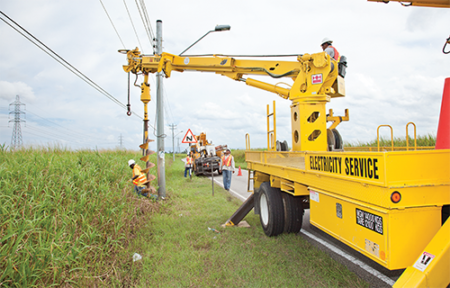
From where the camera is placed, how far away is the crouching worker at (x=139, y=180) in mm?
8277

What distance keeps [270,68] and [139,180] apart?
16.7 feet

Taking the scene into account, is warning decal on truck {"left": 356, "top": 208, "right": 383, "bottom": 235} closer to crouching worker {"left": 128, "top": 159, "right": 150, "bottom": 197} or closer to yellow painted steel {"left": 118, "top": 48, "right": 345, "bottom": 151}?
yellow painted steel {"left": 118, "top": 48, "right": 345, "bottom": 151}

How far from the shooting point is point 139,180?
838cm

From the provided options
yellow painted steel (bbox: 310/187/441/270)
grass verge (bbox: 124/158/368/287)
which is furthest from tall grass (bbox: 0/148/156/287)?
yellow painted steel (bbox: 310/187/441/270)

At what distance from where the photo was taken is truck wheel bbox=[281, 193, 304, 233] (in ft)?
17.5

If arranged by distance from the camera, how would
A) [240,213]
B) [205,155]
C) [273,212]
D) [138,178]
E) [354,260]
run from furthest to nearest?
1. [205,155]
2. [138,178]
3. [240,213]
4. [273,212]
5. [354,260]

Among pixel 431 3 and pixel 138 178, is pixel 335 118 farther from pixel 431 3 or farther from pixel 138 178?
pixel 138 178

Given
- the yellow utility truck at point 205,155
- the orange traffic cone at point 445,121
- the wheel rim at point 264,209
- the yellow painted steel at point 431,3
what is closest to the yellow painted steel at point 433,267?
the orange traffic cone at point 445,121

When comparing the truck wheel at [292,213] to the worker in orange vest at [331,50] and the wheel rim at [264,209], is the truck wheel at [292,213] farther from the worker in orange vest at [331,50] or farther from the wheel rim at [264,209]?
the worker in orange vest at [331,50]

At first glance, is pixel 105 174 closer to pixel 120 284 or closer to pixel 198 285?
pixel 120 284

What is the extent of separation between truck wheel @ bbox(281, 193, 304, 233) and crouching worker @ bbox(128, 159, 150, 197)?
481cm

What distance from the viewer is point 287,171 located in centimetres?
471

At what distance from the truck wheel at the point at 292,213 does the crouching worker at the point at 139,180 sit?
15.8ft

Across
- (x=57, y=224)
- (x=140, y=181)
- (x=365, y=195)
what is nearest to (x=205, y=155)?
(x=140, y=181)
